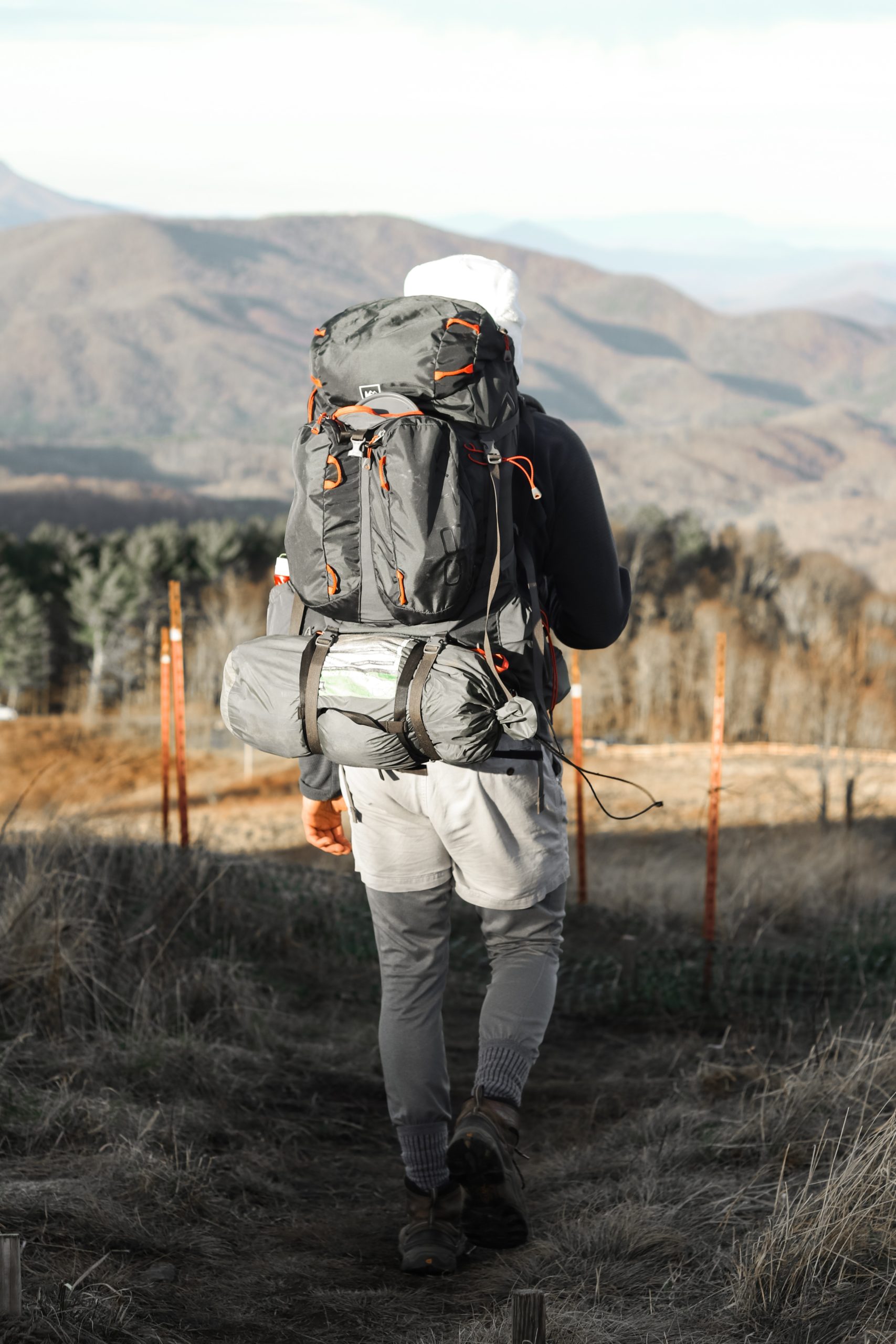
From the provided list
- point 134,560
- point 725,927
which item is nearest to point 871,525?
point 134,560

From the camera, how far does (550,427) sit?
2.19 metres

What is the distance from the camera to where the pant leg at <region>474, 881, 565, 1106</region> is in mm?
2230

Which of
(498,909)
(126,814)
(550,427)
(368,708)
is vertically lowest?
(126,814)

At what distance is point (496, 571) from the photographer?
202cm

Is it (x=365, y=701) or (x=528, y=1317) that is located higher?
(x=365, y=701)

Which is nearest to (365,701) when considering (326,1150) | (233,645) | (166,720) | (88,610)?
(326,1150)

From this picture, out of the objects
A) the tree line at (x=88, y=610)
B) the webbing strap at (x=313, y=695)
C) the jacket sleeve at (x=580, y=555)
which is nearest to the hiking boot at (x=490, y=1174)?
the webbing strap at (x=313, y=695)

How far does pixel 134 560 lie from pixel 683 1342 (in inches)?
1916

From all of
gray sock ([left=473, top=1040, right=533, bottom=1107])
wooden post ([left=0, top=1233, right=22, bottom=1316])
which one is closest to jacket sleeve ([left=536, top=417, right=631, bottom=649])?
gray sock ([left=473, top=1040, right=533, bottom=1107])

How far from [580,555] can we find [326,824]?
758 mm

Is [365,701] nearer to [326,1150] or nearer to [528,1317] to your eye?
[528,1317]

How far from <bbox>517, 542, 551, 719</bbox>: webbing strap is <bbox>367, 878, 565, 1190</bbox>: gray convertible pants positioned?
1.27ft

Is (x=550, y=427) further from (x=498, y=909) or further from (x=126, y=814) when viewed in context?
(x=126, y=814)

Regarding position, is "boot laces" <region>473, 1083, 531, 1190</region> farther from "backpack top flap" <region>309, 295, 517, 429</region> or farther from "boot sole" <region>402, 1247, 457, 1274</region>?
"backpack top flap" <region>309, 295, 517, 429</region>
